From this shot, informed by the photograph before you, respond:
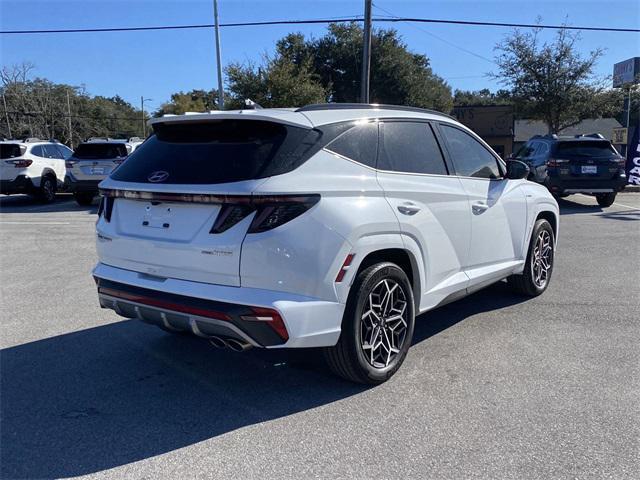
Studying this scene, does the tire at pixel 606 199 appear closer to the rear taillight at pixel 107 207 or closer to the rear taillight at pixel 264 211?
the rear taillight at pixel 264 211

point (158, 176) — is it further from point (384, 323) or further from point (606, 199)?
point (606, 199)

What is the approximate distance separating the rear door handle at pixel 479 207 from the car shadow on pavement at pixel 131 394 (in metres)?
1.11

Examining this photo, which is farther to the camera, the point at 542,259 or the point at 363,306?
the point at 542,259

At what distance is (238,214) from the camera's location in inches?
127

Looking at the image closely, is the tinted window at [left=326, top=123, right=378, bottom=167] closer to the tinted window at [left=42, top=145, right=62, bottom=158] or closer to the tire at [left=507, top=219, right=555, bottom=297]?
the tire at [left=507, top=219, right=555, bottom=297]

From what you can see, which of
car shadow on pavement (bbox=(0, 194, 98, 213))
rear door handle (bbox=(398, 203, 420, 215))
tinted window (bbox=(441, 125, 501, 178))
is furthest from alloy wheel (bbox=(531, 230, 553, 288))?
car shadow on pavement (bbox=(0, 194, 98, 213))

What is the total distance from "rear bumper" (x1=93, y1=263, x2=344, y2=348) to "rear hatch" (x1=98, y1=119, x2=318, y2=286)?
0.08 meters

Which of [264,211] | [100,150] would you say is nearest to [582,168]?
[100,150]

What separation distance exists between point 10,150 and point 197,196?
47.7 feet

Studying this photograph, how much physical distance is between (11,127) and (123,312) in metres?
58.4

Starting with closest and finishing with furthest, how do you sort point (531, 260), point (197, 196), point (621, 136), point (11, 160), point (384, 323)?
point (197, 196), point (384, 323), point (531, 260), point (11, 160), point (621, 136)

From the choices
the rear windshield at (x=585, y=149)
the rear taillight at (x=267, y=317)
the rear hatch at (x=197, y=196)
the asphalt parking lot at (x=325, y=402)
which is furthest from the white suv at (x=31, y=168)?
the rear taillight at (x=267, y=317)

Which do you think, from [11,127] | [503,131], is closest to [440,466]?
[503,131]

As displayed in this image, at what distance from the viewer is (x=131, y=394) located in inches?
147
